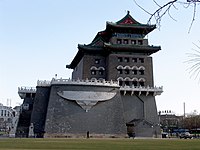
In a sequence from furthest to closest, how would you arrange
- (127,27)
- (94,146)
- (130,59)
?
(127,27)
(130,59)
(94,146)

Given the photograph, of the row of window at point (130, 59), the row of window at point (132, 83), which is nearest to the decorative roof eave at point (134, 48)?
the row of window at point (130, 59)

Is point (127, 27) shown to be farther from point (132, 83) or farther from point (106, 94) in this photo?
point (106, 94)

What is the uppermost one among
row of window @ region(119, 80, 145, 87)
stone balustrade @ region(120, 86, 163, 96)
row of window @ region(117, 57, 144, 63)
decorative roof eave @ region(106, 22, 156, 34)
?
decorative roof eave @ region(106, 22, 156, 34)

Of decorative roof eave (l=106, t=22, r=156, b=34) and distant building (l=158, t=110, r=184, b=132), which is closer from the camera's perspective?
decorative roof eave (l=106, t=22, r=156, b=34)

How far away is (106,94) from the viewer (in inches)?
1897

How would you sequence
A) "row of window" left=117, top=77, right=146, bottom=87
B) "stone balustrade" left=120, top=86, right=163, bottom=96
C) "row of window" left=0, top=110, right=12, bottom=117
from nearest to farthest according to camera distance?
"stone balustrade" left=120, top=86, right=163, bottom=96, "row of window" left=117, top=77, right=146, bottom=87, "row of window" left=0, top=110, right=12, bottom=117

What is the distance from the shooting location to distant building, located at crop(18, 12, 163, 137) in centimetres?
4612

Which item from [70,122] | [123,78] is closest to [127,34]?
[123,78]

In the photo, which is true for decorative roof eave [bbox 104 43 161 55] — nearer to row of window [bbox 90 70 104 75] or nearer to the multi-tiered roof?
the multi-tiered roof

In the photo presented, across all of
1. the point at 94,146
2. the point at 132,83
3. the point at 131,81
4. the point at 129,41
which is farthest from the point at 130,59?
the point at 94,146

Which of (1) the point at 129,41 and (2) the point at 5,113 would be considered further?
(2) the point at 5,113

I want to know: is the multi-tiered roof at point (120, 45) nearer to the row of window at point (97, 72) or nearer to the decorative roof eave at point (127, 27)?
the decorative roof eave at point (127, 27)

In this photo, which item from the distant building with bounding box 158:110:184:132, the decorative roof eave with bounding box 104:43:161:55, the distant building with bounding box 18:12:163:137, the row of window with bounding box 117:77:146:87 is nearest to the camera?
the distant building with bounding box 18:12:163:137

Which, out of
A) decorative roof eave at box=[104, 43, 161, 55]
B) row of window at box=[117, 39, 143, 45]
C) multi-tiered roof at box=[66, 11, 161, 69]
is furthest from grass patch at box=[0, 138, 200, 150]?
row of window at box=[117, 39, 143, 45]
